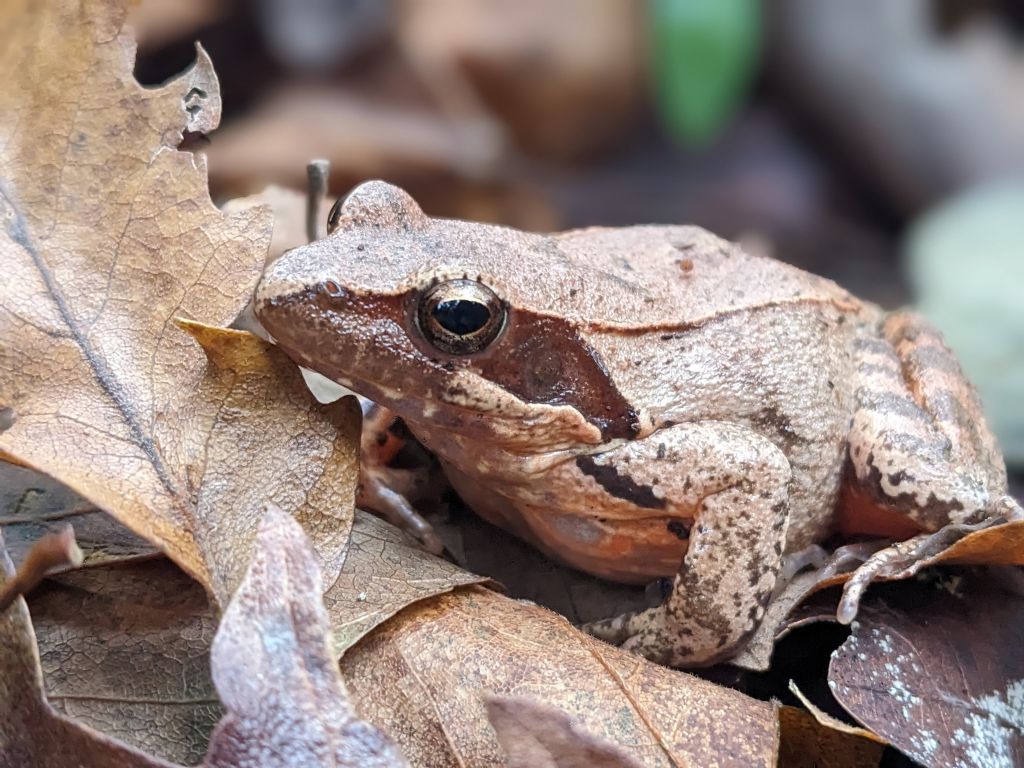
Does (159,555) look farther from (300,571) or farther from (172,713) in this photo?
(300,571)

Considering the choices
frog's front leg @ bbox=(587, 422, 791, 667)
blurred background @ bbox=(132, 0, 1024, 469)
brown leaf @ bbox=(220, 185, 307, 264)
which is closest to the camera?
frog's front leg @ bbox=(587, 422, 791, 667)

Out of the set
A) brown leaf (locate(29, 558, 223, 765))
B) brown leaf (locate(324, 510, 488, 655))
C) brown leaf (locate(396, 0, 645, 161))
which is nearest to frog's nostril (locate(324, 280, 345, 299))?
brown leaf (locate(324, 510, 488, 655))

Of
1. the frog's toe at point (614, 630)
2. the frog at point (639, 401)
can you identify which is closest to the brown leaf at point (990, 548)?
the frog at point (639, 401)

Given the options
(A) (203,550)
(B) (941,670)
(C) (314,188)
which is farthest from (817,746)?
(C) (314,188)

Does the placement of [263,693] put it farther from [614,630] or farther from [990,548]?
[990,548]

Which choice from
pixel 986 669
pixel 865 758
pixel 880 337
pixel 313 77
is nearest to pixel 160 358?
pixel 865 758

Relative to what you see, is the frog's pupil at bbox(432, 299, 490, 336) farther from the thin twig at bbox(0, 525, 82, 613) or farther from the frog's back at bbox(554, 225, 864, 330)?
the thin twig at bbox(0, 525, 82, 613)

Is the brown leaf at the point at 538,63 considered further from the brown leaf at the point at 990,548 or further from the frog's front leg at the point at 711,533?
the brown leaf at the point at 990,548
